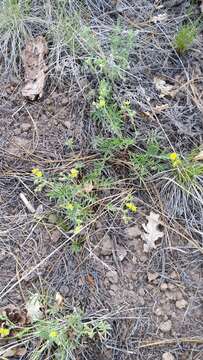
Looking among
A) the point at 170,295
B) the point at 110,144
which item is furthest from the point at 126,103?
the point at 170,295

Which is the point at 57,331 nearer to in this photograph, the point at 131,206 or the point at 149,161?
the point at 131,206

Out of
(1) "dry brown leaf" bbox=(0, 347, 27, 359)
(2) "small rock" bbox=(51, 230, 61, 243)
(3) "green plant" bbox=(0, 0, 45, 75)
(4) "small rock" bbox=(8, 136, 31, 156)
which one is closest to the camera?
(1) "dry brown leaf" bbox=(0, 347, 27, 359)

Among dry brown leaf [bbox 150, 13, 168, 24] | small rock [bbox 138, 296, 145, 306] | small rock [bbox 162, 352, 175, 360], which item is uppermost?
dry brown leaf [bbox 150, 13, 168, 24]

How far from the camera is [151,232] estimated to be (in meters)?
1.97

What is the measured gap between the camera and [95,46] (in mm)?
2238

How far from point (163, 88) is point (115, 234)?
2.72 feet

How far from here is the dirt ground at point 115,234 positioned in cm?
184

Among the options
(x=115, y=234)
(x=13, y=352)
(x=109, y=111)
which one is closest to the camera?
(x=13, y=352)

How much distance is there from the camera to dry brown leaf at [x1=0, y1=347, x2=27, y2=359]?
176 centimetres

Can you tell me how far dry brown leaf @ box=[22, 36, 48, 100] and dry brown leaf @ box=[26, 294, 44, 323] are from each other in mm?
1025

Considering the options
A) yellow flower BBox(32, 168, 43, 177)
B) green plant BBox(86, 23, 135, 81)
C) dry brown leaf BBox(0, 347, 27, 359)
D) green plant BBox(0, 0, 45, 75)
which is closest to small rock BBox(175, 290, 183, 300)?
dry brown leaf BBox(0, 347, 27, 359)

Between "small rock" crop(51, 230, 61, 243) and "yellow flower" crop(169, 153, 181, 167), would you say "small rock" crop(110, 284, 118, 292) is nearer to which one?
"small rock" crop(51, 230, 61, 243)

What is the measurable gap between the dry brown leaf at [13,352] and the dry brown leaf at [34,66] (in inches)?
48.2

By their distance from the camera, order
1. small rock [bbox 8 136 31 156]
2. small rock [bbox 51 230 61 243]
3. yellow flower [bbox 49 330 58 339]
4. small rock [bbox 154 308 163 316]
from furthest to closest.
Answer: small rock [bbox 8 136 31 156] < small rock [bbox 51 230 61 243] < small rock [bbox 154 308 163 316] < yellow flower [bbox 49 330 58 339]
